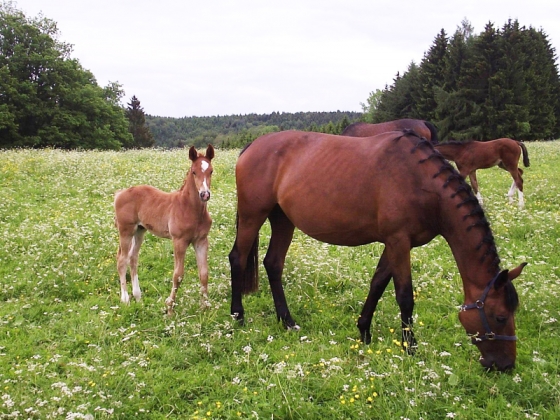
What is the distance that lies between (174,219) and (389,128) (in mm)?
4614

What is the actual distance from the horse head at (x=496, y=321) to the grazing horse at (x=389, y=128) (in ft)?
15.7

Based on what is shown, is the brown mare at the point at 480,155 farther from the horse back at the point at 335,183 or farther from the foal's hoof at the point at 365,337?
the foal's hoof at the point at 365,337

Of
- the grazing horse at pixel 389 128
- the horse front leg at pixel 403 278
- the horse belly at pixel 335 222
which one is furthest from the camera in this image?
the grazing horse at pixel 389 128

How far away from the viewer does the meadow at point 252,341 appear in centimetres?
328

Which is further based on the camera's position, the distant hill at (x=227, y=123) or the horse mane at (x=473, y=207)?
the distant hill at (x=227, y=123)

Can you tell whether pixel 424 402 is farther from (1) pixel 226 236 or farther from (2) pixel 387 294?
(1) pixel 226 236

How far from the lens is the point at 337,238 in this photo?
4516mm

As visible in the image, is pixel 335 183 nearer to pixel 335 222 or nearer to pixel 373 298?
pixel 335 222

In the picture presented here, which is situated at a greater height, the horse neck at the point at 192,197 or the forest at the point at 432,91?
the forest at the point at 432,91

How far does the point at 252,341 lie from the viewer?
14.6ft

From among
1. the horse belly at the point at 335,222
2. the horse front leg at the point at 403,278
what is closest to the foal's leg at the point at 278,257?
the horse belly at the point at 335,222

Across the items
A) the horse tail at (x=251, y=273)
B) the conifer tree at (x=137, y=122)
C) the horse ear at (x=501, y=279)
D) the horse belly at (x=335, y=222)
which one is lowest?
the horse tail at (x=251, y=273)

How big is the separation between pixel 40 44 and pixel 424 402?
156ft

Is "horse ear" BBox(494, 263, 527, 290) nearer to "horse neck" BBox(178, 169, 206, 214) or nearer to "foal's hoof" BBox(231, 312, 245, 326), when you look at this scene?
"foal's hoof" BBox(231, 312, 245, 326)
